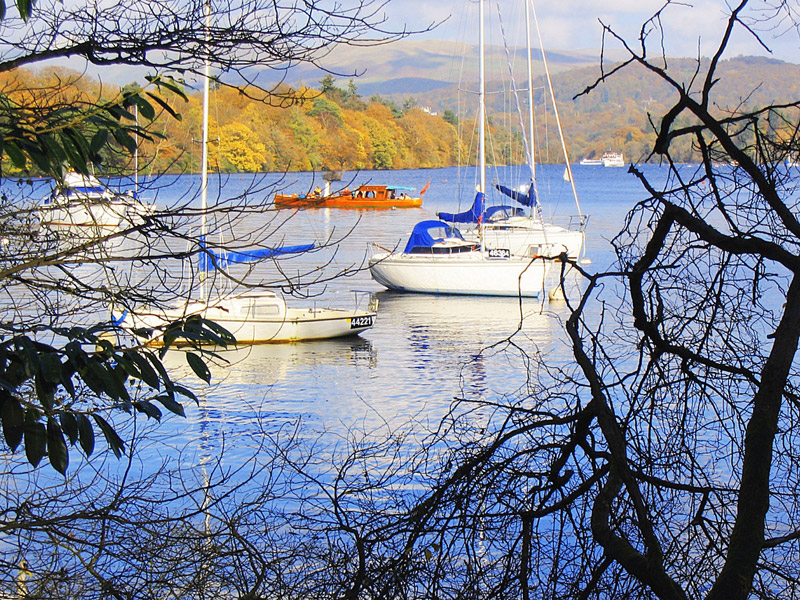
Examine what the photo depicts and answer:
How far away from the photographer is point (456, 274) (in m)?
27.2

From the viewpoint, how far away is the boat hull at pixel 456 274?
87.2 feet

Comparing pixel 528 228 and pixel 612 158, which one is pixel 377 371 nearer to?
pixel 528 228

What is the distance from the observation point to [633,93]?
13862 cm

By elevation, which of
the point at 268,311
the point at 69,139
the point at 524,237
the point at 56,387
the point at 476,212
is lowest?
the point at 268,311

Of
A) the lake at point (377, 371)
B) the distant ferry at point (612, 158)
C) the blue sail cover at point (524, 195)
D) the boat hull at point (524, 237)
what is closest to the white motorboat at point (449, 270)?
the lake at point (377, 371)

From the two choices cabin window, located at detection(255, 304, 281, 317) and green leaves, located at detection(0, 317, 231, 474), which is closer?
green leaves, located at detection(0, 317, 231, 474)

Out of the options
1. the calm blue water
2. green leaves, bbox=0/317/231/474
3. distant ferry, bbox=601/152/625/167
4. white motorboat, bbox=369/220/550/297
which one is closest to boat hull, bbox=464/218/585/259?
white motorboat, bbox=369/220/550/297

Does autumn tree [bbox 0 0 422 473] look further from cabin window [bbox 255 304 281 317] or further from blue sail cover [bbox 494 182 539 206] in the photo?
blue sail cover [bbox 494 182 539 206]

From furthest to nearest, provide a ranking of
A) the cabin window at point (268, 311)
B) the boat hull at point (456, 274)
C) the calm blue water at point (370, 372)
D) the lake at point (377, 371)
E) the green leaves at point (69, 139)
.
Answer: the boat hull at point (456, 274)
the cabin window at point (268, 311)
the lake at point (377, 371)
the calm blue water at point (370, 372)
the green leaves at point (69, 139)

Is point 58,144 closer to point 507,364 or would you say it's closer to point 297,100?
point 297,100

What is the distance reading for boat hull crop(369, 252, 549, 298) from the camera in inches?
1046

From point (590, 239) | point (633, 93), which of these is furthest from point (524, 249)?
point (633, 93)

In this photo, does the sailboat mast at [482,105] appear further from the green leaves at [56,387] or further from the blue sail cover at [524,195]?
the green leaves at [56,387]

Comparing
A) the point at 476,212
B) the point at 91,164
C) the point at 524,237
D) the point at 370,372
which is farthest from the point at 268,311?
the point at 91,164
